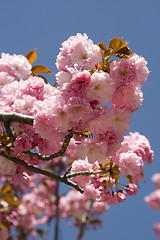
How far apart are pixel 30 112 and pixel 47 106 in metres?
0.21

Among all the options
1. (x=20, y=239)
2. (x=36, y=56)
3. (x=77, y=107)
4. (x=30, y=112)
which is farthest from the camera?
(x=20, y=239)

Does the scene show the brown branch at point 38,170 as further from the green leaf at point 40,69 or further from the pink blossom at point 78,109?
the green leaf at point 40,69

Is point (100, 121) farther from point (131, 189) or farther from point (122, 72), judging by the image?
point (131, 189)

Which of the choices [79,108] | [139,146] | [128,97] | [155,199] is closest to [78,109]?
[79,108]

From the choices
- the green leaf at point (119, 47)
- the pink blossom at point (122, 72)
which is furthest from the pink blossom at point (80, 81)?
the green leaf at point (119, 47)

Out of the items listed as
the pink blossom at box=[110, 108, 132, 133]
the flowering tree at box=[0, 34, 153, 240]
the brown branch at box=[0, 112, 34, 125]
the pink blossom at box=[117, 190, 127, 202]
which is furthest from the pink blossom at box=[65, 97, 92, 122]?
the pink blossom at box=[117, 190, 127, 202]

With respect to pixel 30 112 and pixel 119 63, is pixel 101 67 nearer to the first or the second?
pixel 119 63

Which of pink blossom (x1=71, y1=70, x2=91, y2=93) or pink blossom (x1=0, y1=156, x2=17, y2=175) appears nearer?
pink blossom (x1=71, y1=70, x2=91, y2=93)

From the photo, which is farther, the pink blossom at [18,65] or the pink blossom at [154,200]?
the pink blossom at [154,200]

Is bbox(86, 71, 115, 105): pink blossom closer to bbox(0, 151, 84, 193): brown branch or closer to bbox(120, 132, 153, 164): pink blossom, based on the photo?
bbox(0, 151, 84, 193): brown branch

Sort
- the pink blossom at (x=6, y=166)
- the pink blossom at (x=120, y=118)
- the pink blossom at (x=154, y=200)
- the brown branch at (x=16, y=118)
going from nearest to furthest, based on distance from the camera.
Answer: the pink blossom at (x=120, y=118) → the brown branch at (x=16, y=118) → the pink blossom at (x=6, y=166) → the pink blossom at (x=154, y=200)

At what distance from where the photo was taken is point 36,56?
2.44m

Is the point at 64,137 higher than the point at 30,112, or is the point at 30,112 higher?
the point at 30,112

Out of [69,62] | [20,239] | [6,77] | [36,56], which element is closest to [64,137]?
[69,62]
